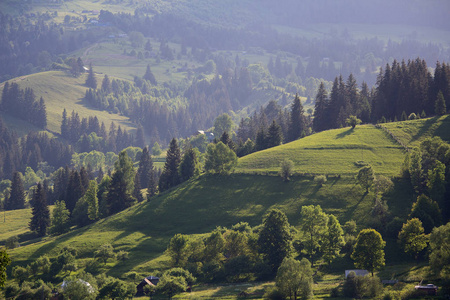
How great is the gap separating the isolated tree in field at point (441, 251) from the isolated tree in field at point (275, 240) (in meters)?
29.9

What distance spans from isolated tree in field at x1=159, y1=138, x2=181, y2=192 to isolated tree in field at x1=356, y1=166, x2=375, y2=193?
192ft

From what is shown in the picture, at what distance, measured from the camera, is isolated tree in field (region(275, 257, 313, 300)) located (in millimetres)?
87750

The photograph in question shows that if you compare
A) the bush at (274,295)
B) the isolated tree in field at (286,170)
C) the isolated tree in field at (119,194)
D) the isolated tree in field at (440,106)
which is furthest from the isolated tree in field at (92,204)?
the isolated tree in field at (440,106)

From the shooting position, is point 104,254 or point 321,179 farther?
point 321,179

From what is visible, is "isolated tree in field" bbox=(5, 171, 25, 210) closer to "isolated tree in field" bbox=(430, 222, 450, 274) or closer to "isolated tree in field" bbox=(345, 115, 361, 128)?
"isolated tree in field" bbox=(345, 115, 361, 128)

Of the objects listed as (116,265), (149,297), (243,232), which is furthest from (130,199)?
(149,297)

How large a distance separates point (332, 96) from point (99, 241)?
357 feet

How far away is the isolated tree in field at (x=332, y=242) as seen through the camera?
103 metres

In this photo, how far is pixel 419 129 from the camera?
152 m

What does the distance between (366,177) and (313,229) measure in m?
25.4

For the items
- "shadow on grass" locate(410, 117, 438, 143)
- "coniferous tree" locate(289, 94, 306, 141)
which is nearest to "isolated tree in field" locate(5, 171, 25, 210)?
"coniferous tree" locate(289, 94, 306, 141)

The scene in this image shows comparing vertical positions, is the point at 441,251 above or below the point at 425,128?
below

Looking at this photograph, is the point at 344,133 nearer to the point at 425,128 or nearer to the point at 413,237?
the point at 425,128

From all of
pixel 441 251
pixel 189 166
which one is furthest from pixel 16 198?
pixel 441 251
